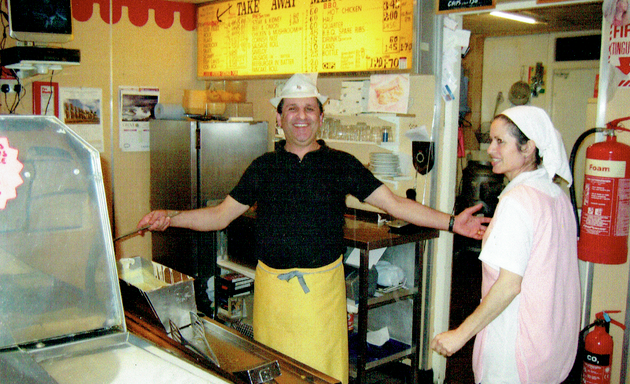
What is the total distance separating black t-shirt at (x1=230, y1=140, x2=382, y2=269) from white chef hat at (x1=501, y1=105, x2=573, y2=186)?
2.96ft

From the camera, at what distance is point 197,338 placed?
1873 millimetres

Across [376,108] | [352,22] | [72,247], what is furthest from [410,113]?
[72,247]

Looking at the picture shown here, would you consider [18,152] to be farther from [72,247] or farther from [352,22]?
[352,22]

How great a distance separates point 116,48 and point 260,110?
133 cm

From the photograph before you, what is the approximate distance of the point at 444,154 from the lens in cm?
363

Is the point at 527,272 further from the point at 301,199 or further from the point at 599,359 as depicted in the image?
the point at 599,359

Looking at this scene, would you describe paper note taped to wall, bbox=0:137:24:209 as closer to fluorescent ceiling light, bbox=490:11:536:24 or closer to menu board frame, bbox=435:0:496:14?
menu board frame, bbox=435:0:496:14

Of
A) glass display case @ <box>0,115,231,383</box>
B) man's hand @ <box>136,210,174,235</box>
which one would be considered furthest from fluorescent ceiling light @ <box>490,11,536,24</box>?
glass display case @ <box>0,115,231,383</box>

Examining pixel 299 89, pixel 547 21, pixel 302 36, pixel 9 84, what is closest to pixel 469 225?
pixel 299 89

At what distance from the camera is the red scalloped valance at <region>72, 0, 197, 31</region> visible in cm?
447

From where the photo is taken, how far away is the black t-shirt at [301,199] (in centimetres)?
259

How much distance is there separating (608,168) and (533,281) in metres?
1.20

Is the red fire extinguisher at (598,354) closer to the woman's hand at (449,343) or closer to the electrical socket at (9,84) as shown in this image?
the woman's hand at (449,343)

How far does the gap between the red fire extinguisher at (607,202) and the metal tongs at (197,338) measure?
6.91 feet
